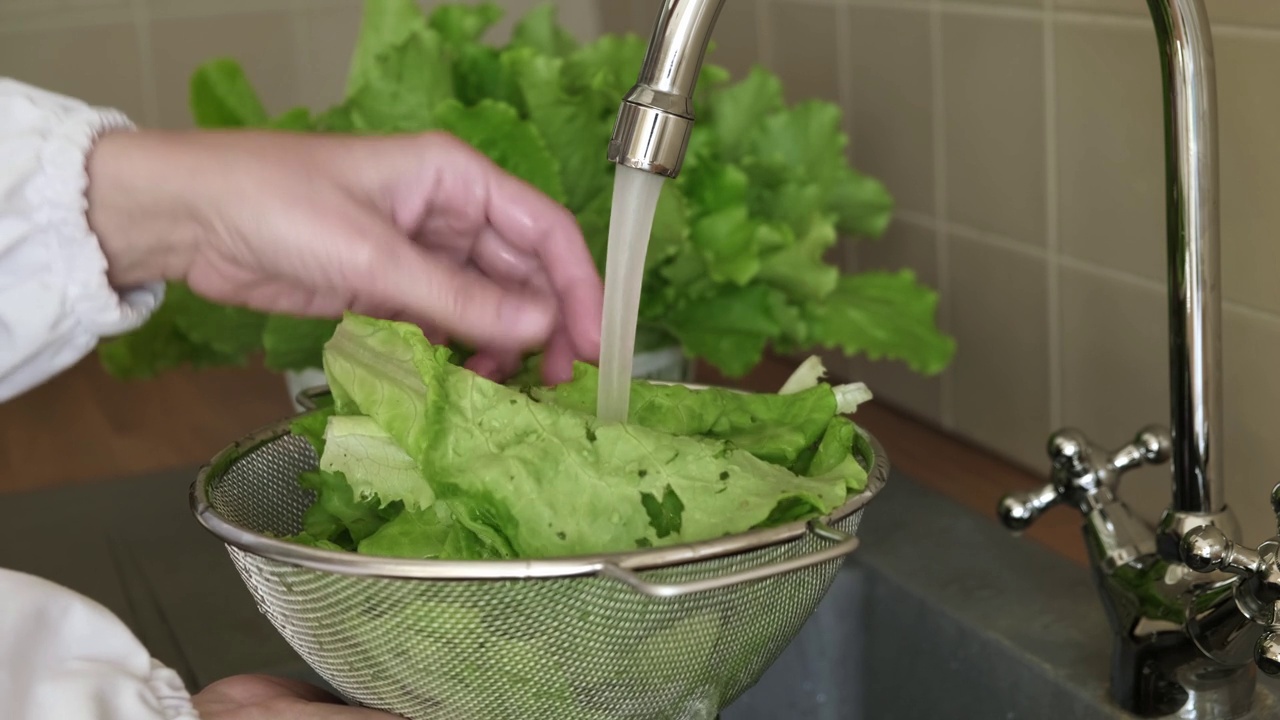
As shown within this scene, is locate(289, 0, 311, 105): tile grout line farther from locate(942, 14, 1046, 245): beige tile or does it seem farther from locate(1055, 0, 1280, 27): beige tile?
locate(1055, 0, 1280, 27): beige tile

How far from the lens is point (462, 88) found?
94 cm

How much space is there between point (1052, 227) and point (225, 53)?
1.10 metres

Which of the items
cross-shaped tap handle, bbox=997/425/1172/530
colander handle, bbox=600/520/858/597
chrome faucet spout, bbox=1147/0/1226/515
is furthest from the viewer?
cross-shaped tap handle, bbox=997/425/1172/530

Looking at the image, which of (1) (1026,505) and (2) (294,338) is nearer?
(1) (1026,505)

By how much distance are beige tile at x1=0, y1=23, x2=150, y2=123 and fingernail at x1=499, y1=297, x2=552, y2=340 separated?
1102mm

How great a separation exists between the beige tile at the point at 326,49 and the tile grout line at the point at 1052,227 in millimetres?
1026

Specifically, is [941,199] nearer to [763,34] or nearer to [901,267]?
[901,267]

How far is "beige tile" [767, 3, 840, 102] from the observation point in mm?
1158

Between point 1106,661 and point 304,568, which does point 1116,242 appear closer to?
point 1106,661

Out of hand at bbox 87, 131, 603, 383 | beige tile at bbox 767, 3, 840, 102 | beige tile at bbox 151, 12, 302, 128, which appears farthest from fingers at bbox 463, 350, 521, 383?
beige tile at bbox 151, 12, 302, 128

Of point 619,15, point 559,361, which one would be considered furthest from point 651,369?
point 619,15

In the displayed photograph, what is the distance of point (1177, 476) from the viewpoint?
63cm

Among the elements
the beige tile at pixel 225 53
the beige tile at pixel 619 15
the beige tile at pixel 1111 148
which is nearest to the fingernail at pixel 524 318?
the beige tile at pixel 1111 148

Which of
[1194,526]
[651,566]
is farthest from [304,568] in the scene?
[1194,526]
